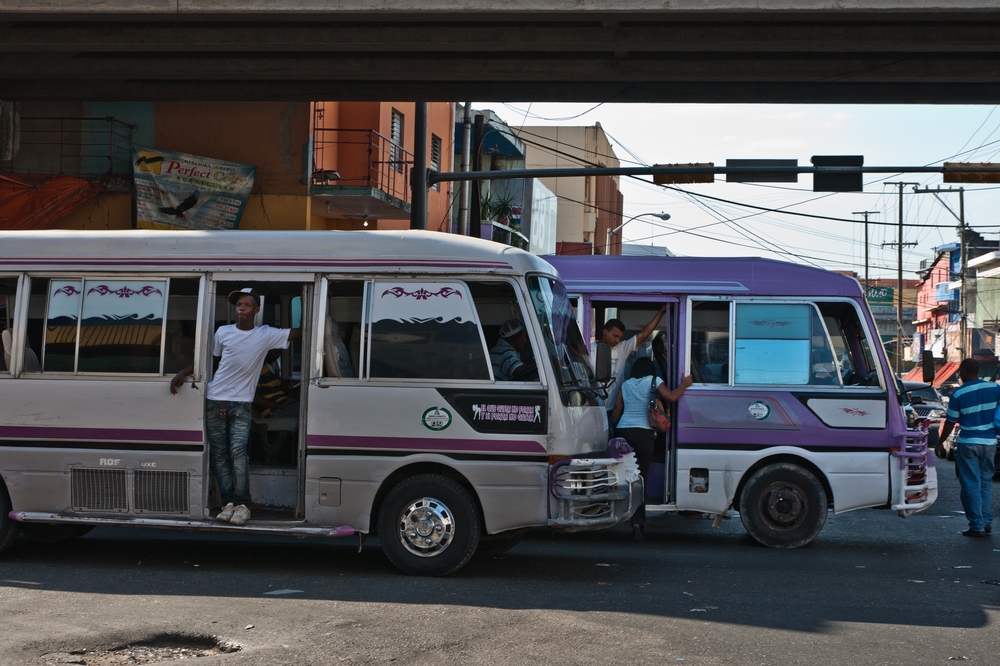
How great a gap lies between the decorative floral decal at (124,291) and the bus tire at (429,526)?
101 inches

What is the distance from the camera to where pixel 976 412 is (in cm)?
1145

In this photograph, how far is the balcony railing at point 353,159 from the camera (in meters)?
→ 20.7

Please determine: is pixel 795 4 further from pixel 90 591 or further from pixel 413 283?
pixel 90 591

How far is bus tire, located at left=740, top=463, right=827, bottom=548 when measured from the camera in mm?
10250

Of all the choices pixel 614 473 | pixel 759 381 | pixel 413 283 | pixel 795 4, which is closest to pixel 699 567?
pixel 614 473

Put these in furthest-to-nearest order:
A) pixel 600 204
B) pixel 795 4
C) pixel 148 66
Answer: pixel 600 204 → pixel 148 66 → pixel 795 4

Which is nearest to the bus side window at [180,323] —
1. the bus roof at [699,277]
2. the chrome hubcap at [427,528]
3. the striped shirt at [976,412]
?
the chrome hubcap at [427,528]

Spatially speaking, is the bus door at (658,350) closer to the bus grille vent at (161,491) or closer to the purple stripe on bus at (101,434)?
the purple stripe on bus at (101,434)

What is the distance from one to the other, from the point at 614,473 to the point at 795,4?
22.2ft

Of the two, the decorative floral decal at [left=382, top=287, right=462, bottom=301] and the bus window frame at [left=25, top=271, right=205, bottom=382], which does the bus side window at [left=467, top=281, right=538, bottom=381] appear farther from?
the bus window frame at [left=25, top=271, right=205, bottom=382]

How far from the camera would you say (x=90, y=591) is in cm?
751

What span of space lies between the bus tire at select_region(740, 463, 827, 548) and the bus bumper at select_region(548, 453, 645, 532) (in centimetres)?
223

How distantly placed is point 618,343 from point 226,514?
4269mm

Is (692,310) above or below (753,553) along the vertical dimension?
above
